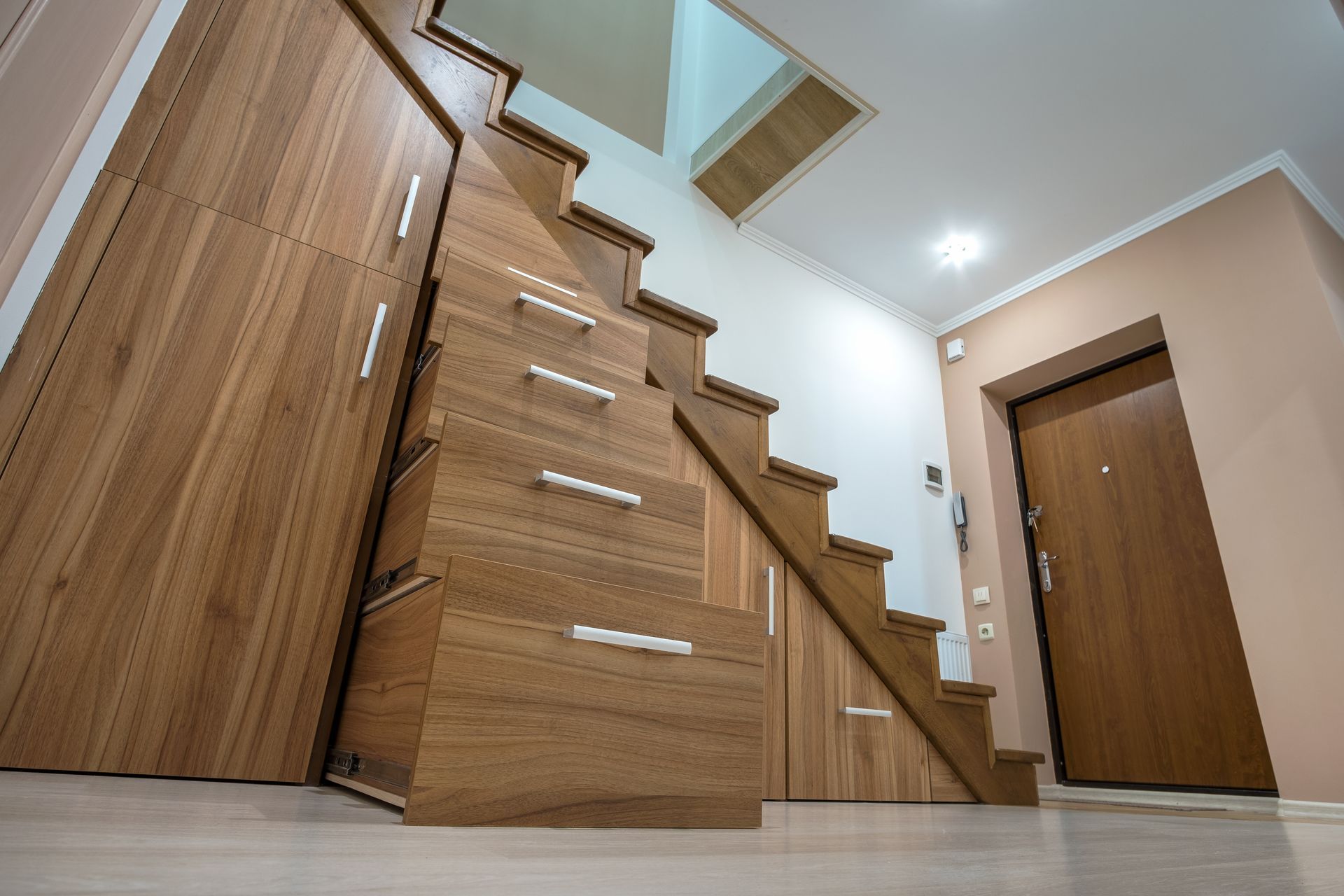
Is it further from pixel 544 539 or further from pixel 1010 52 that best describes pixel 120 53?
pixel 1010 52

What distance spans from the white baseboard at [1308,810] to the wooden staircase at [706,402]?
2.59 ft

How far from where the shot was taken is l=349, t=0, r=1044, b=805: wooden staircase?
1.96m

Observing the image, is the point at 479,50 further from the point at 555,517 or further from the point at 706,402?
the point at 555,517

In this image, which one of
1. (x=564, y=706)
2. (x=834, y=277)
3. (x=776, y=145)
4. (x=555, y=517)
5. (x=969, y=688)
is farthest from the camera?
(x=834, y=277)

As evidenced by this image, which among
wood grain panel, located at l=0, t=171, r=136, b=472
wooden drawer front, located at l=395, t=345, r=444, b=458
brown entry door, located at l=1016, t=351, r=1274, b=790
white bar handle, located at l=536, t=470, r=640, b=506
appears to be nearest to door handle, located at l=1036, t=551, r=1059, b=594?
brown entry door, located at l=1016, t=351, r=1274, b=790

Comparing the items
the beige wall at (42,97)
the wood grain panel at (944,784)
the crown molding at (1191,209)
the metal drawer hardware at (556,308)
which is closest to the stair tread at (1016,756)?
the wood grain panel at (944,784)

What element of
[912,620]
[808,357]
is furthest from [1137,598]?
[808,357]

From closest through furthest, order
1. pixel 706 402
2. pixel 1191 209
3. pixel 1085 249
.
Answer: pixel 706 402 → pixel 1191 209 → pixel 1085 249

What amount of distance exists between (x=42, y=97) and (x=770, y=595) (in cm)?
182

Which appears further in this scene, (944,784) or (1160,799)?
(1160,799)

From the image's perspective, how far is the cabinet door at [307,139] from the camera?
160cm

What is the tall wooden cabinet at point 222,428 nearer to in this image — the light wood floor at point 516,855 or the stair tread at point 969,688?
the light wood floor at point 516,855

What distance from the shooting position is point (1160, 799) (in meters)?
2.78

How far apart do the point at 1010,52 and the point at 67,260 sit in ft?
9.37
